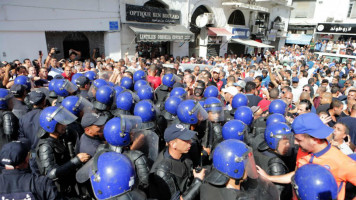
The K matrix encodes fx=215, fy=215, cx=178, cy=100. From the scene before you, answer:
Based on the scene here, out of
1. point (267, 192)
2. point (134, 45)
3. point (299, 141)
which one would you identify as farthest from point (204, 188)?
point (134, 45)

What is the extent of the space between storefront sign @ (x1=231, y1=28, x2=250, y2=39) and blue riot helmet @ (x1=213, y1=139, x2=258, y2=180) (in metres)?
18.3

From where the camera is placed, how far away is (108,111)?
412 cm

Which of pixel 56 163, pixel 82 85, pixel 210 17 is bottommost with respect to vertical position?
pixel 56 163

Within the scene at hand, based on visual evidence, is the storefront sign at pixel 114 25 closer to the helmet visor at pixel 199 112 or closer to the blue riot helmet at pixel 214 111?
the blue riot helmet at pixel 214 111

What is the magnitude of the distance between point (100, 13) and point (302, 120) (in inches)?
448

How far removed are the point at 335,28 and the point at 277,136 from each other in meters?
A: 32.9

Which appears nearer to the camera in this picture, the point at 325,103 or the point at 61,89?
the point at 61,89

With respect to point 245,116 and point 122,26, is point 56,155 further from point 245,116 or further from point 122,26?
point 122,26

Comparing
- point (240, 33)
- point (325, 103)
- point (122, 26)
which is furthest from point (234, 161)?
point (240, 33)

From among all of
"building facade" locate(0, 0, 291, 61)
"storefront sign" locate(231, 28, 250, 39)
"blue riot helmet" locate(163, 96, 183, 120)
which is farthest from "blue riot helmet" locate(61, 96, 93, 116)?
"storefront sign" locate(231, 28, 250, 39)

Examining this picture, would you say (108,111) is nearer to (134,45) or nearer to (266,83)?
(266,83)

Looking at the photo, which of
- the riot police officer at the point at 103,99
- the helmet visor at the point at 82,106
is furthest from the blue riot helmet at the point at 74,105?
the riot police officer at the point at 103,99

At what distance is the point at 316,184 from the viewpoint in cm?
148

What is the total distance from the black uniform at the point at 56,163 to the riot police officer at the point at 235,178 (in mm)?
1580
